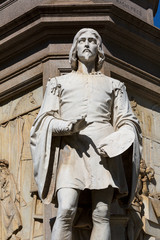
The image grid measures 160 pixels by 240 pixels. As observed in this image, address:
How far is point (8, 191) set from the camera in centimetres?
1317

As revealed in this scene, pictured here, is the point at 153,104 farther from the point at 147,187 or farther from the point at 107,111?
the point at 107,111

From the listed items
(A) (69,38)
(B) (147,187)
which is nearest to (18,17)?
(A) (69,38)

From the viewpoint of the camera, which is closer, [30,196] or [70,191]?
[70,191]

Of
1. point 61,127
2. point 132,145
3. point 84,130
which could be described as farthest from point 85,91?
point 132,145

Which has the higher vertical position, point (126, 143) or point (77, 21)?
point (77, 21)

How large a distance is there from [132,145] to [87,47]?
4.77ft

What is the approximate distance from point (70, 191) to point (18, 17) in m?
3.91

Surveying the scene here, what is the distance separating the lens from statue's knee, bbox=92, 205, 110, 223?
10.5 metres

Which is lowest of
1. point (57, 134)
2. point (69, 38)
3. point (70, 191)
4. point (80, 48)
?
point (70, 191)

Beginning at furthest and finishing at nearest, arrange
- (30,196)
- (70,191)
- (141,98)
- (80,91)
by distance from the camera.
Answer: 1. (141,98)
2. (30,196)
3. (80,91)
4. (70,191)

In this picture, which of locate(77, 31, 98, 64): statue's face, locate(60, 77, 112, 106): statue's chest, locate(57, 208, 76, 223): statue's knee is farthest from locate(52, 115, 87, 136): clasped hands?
locate(77, 31, 98, 64): statue's face

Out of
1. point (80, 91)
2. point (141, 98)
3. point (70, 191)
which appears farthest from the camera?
point (141, 98)

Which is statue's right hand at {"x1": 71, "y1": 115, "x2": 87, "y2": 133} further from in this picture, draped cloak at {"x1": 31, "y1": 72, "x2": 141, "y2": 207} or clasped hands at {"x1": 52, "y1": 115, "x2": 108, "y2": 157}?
draped cloak at {"x1": 31, "y1": 72, "x2": 141, "y2": 207}

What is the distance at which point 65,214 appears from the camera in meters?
10.3
